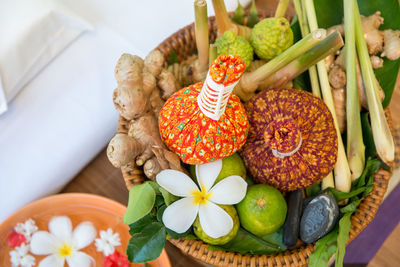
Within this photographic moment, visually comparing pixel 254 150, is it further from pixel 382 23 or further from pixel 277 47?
pixel 382 23

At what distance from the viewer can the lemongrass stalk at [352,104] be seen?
522 millimetres

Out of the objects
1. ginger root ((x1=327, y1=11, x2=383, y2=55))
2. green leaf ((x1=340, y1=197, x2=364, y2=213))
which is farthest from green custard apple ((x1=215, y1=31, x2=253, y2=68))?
green leaf ((x1=340, y1=197, x2=364, y2=213))

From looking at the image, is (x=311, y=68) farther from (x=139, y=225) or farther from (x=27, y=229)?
(x=27, y=229)

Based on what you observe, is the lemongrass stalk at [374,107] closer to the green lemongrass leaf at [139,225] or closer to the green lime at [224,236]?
the green lime at [224,236]

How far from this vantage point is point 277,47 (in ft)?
1.74

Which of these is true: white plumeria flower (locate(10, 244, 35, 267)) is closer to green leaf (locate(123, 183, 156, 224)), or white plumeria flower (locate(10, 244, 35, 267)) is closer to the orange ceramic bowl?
the orange ceramic bowl

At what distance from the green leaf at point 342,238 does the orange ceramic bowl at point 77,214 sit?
0.33m

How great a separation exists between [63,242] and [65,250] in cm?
1

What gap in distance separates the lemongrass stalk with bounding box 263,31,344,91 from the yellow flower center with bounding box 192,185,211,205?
7.8 inches

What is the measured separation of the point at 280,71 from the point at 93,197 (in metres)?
0.37

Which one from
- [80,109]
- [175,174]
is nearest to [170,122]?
[175,174]

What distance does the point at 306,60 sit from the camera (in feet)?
1.65

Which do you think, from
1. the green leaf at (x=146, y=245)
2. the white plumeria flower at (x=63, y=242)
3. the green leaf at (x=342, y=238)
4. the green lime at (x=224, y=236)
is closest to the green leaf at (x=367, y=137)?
the green leaf at (x=342, y=238)

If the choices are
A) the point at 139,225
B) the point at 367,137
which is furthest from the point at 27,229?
the point at 367,137
